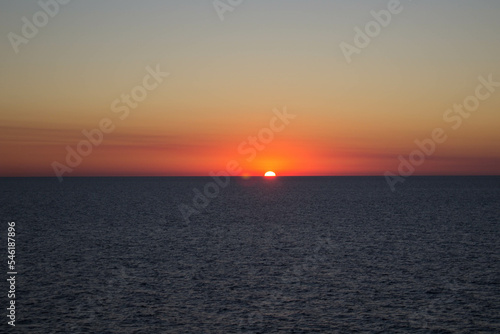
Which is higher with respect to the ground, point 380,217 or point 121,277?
point 380,217

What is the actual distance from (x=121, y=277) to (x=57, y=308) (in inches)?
465

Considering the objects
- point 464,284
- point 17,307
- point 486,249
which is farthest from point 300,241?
point 17,307

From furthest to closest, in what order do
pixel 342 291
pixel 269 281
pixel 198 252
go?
pixel 198 252
pixel 269 281
pixel 342 291

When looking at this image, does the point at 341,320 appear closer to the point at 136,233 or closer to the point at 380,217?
the point at 136,233

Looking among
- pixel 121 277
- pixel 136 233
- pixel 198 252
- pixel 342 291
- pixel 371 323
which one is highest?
pixel 136 233

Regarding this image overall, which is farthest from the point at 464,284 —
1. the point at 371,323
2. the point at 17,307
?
the point at 17,307

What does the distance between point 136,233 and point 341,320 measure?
5699 centimetres

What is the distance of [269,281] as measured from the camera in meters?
48.8

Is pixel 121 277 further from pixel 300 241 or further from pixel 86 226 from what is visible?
pixel 86 226

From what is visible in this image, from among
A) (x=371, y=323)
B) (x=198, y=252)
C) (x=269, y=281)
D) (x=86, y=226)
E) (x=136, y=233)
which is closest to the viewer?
(x=371, y=323)

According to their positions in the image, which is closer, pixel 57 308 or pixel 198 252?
pixel 57 308

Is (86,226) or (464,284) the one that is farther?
(86,226)

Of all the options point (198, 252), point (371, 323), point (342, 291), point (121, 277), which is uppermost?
point (198, 252)

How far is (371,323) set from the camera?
118 feet
